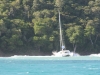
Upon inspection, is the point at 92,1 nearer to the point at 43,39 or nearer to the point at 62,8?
the point at 62,8

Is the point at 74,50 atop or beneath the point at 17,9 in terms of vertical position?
beneath

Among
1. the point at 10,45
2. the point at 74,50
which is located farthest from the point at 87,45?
the point at 10,45

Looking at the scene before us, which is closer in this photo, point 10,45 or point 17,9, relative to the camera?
point 10,45

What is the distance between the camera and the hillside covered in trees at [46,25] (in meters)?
75.8

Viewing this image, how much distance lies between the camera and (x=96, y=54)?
7725 cm

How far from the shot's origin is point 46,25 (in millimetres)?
77375

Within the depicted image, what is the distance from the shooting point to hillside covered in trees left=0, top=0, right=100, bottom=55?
249 feet

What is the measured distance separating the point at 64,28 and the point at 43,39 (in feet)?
20.6
